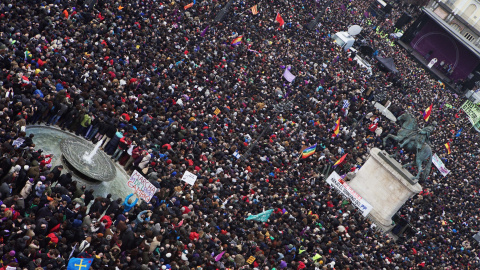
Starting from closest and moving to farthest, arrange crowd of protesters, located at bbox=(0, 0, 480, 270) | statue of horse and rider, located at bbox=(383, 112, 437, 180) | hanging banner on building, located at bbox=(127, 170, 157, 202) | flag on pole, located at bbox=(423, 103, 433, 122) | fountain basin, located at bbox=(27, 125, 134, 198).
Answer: crowd of protesters, located at bbox=(0, 0, 480, 270), hanging banner on building, located at bbox=(127, 170, 157, 202), fountain basin, located at bbox=(27, 125, 134, 198), statue of horse and rider, located at bbox=(383, 112, 437, 180), flag on pole, located at bbox=(423, 103, 433, 122)

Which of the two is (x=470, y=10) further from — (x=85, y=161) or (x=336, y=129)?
(x=85, y=161)

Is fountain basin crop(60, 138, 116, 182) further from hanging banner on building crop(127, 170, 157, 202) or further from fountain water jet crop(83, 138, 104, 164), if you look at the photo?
hanging banner on building crop(127, 170, 157, 202)

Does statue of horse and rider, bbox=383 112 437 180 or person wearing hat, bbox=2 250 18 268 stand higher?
statue of horse and rider, bbox=383 112 437 180

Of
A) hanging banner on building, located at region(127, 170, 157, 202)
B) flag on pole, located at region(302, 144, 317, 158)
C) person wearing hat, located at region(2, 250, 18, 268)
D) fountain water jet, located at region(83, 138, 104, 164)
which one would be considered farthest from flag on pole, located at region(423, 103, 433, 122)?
person wearing hat, located at region(2, 250, 18, 268)

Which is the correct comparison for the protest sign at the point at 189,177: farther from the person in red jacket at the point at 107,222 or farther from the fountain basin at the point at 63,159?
the person in red jacket at the point at 107,222

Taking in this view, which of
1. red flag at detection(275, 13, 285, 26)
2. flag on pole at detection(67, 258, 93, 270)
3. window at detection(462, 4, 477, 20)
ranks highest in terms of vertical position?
window at detection(462, 4, 477, 20)

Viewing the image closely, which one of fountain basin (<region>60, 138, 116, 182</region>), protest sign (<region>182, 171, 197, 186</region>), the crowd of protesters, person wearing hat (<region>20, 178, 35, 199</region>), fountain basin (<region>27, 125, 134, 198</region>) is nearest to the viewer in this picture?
person wearing hat (<region>20, 178, 35, 199</region>)

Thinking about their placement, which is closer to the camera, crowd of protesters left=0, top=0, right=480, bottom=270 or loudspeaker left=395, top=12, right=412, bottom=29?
crowd of protesters left=0, top=0, right=480, bottom=270
